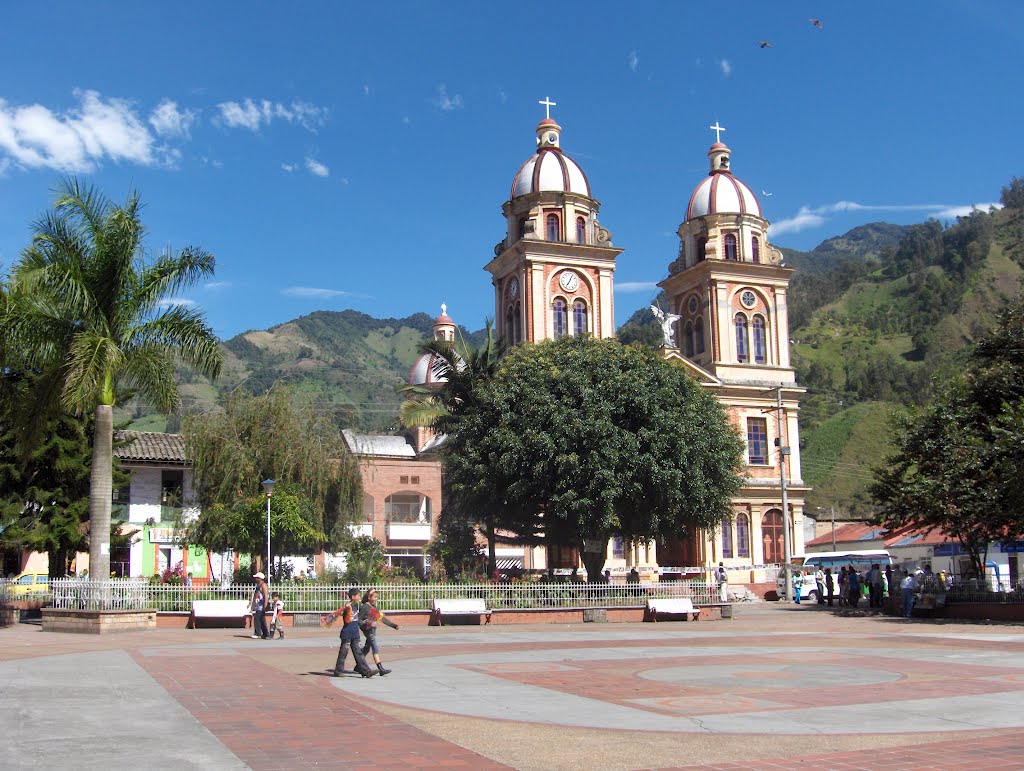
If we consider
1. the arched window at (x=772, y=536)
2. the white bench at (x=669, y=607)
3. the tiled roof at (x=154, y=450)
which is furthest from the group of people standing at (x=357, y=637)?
the arched window at (x=772, y=536)

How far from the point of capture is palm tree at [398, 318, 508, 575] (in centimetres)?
3541

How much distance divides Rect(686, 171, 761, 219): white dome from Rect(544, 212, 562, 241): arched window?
949 centimetres

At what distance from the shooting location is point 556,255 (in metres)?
53.2

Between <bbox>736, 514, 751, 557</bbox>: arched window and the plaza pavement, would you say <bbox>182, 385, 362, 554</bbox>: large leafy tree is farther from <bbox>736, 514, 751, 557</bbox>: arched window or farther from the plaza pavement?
<bbox>736, 514, 751, 557</bbox>: arched window

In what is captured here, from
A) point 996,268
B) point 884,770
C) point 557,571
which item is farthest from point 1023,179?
point 884,770

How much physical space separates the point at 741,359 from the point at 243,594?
123ft

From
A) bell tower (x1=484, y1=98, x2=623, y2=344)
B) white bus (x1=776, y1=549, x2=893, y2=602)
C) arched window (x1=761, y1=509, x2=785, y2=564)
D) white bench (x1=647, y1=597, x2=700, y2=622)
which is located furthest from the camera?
arched window (x1=761, y1=509, x2=785, y2=564)

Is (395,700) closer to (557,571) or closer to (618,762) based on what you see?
(618,762)

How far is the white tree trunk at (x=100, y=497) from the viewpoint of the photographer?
22641 mm

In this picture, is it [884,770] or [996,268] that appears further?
[996,268]

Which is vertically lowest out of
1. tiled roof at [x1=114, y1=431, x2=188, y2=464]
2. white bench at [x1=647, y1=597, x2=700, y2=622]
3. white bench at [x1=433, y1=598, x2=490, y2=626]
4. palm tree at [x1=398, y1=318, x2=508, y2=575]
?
white bench at [x1=647, y1=597, x2=700, y2=622]

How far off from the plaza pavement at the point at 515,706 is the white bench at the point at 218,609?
3929 millimetres

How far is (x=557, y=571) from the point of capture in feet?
127

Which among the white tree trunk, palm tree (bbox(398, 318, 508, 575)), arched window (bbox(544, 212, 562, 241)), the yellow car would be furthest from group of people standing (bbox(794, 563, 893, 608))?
the yellow car
